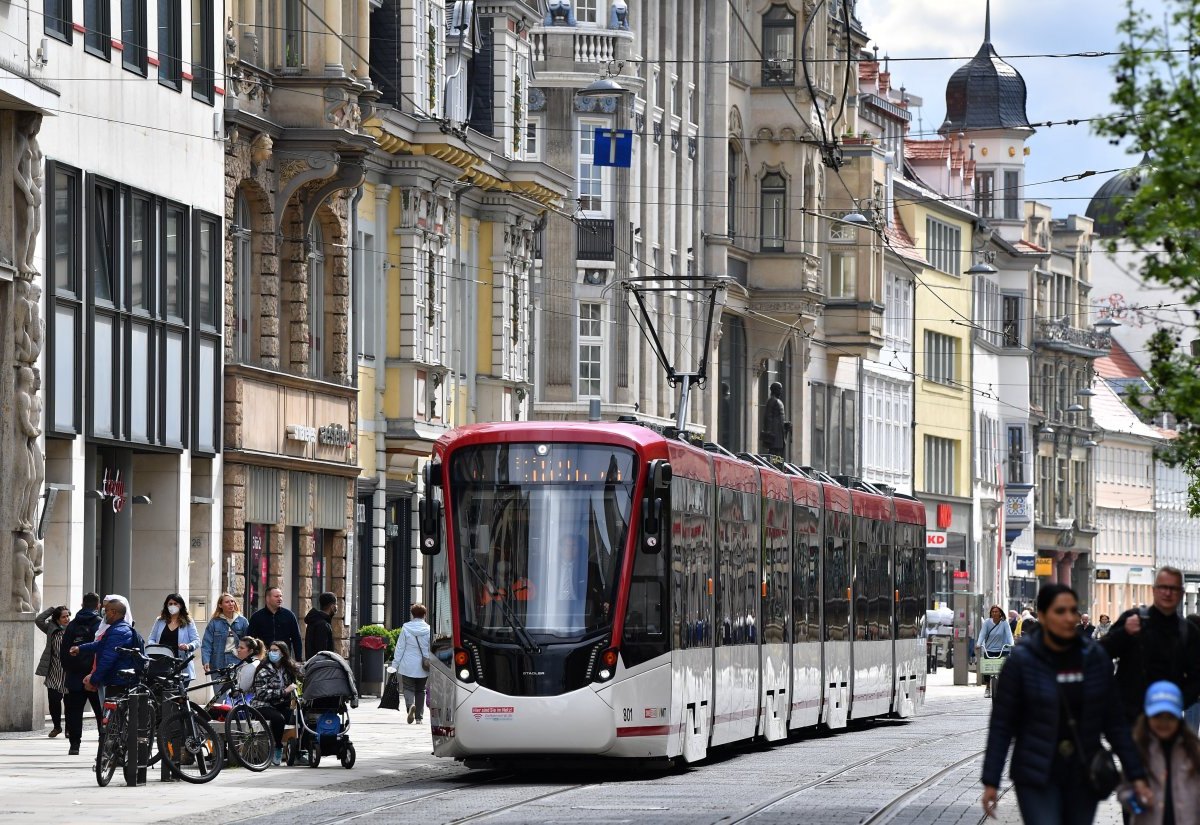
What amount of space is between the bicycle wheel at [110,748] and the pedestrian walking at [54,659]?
4.75 m

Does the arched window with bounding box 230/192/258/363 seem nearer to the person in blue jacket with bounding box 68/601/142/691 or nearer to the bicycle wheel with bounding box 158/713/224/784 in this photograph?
the person in blue jacket with bounding box 68/601/142/691

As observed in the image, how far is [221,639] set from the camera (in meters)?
29.1

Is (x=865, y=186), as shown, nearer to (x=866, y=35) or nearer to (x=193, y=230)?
(x=866, y=35)

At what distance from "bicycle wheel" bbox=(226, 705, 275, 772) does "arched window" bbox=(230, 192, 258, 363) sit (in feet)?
46.8

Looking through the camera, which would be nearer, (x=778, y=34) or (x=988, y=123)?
(x=778, y=34)

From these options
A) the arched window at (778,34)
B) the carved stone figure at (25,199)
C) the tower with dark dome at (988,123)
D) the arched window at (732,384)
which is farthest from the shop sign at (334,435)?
the tower with dark dome at (988,123)

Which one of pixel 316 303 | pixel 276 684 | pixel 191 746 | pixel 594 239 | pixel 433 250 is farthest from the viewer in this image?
pixel 594 239

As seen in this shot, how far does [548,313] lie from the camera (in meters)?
61.2

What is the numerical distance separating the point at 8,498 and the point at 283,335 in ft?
34.1

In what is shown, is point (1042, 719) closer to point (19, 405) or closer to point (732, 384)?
point (19, 405)

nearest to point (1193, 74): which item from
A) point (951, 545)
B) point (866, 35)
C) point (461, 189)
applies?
point (461, 189)

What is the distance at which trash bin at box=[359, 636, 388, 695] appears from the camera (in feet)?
146

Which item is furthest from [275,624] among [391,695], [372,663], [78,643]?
[372,663]

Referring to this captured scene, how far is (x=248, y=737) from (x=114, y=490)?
1047 cm
